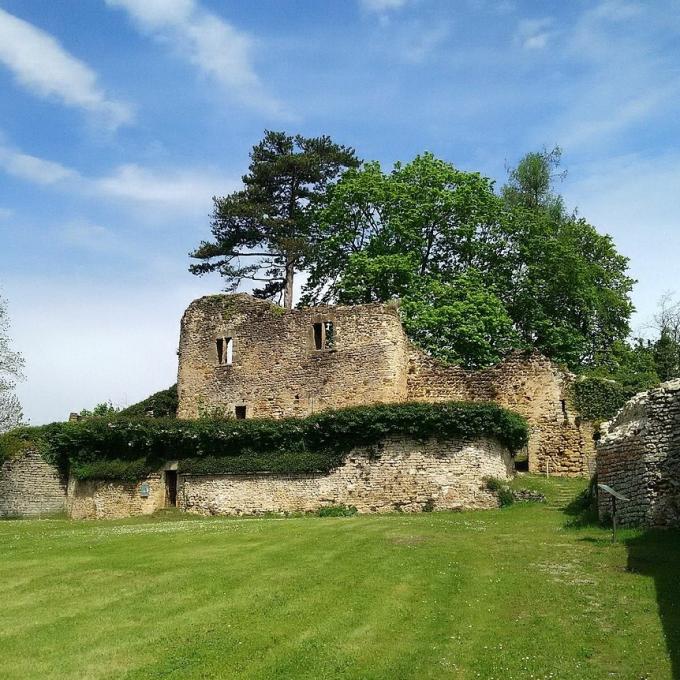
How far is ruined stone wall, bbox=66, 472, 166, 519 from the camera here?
25.2 meters

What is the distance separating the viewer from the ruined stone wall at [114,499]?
25.2 m

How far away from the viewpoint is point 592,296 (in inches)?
1368

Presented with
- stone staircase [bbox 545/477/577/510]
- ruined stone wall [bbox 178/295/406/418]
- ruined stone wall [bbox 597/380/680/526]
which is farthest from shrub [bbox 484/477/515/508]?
ruined stone wall [bbox 178/295/406/418]

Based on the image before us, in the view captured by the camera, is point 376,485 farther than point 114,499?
No

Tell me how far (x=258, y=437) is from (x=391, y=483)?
4.51m

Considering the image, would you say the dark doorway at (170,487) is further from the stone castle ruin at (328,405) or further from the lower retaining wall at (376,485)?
the lower retaining wall at (376,485)

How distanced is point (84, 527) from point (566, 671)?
53.6 ft

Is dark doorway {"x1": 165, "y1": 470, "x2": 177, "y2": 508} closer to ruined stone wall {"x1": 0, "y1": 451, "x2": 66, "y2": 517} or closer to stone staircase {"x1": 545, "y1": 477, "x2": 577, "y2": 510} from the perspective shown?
ruined stone wall {"x1": 0, "y1": 451, "x2": 66, "y2": 517}

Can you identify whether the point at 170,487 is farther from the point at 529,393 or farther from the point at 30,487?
the point at 529,393

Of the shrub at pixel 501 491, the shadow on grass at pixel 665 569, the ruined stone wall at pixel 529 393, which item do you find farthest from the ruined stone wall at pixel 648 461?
the ruined stone wall at pixel 529 393

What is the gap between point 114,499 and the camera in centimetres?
2550

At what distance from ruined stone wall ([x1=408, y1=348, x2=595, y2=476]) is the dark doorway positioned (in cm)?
886

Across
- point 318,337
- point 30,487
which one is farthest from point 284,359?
point 30,487

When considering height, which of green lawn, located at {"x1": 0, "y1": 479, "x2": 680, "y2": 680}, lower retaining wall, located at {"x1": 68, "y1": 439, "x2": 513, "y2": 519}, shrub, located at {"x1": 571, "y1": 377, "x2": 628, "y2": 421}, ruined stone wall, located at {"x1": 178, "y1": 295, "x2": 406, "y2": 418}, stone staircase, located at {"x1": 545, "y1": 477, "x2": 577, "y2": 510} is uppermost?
ruined stone wall, located at {"x1": 178, "y1": 295, "x2": 406, "y2": 418}
